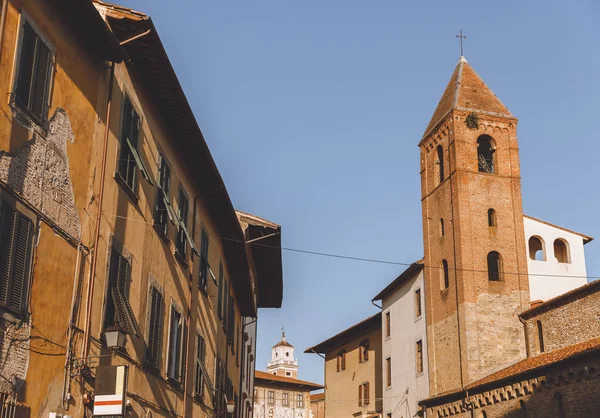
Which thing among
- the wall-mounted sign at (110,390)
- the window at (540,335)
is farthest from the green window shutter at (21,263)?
the window at (540,335)

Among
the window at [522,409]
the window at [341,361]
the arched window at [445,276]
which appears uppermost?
A: the arched window at [445,276]

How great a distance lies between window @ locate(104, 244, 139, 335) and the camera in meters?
10.6

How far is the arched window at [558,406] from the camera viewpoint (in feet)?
87.2

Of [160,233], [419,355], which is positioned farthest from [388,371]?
[160,233]

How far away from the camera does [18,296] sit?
7.83 metres

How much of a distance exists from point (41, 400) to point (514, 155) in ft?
107

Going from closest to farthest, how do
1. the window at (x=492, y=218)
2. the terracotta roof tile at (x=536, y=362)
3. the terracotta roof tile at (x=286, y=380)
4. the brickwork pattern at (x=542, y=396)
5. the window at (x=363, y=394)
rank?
the brickwork pattern at (x=542, y=396) < the terracotta roof tile at (x=536, y=362) < the window at (x=492, y=218) < the window at (x=363, y=394) < the terracotta roof tile at (x=286, y=380)

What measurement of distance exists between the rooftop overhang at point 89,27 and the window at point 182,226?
16.6 ft

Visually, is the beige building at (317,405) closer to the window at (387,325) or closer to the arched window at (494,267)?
the window at (387,325)

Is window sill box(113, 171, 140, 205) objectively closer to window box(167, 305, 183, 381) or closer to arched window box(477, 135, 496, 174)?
window box(167, 305, 183, 381)

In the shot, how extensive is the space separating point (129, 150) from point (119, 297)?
233 cm

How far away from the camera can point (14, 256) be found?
7738 mm

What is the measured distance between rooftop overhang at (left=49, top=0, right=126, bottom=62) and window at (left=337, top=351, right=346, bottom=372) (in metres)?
40.0

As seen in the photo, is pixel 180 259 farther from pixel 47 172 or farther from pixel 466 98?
pixel 466 98
